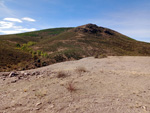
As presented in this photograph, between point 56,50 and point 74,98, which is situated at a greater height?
point 56,50

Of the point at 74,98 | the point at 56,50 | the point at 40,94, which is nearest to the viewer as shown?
the point at 74,98

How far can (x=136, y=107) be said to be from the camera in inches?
215

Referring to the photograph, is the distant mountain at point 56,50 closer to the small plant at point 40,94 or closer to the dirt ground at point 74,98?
the dirt ground at point 74,98

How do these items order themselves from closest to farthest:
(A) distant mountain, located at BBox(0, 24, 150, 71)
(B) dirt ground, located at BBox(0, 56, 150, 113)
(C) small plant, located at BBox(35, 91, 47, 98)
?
(B) dirt ground, located at BBox(0, 56, 150, 113) < (C) small plant, located at BBox(35, 91, 47, 98) < (A) distant mountain, located at BBox(0, 24, 150, 71)

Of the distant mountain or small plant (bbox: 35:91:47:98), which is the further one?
the distant mountain

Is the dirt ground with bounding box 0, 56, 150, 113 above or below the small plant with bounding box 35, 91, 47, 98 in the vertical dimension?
below

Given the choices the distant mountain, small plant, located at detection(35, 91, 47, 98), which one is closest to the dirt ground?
small plant, located at detection(35, 91, 47, 98)

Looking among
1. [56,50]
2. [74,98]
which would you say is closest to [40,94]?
[74,98]

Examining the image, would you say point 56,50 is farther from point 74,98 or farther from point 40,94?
point 74,98

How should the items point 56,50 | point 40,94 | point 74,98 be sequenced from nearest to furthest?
point 74,98 → point 40,94 → point 56,50

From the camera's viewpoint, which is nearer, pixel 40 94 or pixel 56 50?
pixel 40 94

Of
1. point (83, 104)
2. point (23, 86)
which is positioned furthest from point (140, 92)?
point (23, 86)

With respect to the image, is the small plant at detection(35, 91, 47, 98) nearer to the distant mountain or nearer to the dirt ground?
the dirt ground

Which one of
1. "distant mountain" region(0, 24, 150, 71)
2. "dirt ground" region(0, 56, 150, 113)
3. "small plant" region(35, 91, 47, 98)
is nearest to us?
"dirt ground" region(0, 56, 150, 113)
